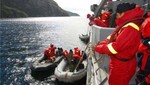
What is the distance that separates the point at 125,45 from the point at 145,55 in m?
0.63

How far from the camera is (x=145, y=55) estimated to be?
5.05 m

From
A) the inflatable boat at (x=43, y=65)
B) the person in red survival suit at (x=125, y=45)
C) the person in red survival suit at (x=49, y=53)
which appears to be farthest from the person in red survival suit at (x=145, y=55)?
the person in red survival suit at (x=49, y=53)

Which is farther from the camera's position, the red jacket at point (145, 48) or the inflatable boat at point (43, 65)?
the inflatable boat at point (43, 65)

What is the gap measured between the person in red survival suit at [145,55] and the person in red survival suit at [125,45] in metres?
0.13

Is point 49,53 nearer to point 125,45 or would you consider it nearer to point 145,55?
point 145,55

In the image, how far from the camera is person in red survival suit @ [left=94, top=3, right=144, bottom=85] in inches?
187

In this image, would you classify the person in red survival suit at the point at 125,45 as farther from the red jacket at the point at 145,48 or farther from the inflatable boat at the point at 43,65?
the inflatable boat at the point at 43,65

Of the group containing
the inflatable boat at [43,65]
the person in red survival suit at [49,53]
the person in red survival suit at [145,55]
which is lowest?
the inflatable boat at [43,65]

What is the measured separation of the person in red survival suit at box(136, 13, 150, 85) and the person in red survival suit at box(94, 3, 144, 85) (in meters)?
0.13

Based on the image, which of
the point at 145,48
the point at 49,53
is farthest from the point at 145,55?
the point at 49,53

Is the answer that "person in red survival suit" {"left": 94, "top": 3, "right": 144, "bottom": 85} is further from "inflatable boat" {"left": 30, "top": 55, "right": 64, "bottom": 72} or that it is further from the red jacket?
"inflatable boat" {"left": 30, "top": 55, "right": 64, "bottom": 72}

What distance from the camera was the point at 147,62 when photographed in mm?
5043

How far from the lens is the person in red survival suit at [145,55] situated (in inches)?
190

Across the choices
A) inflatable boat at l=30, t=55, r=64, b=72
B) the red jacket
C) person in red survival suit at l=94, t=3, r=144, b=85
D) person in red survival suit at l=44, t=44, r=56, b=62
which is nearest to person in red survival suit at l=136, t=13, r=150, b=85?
the red jacket
